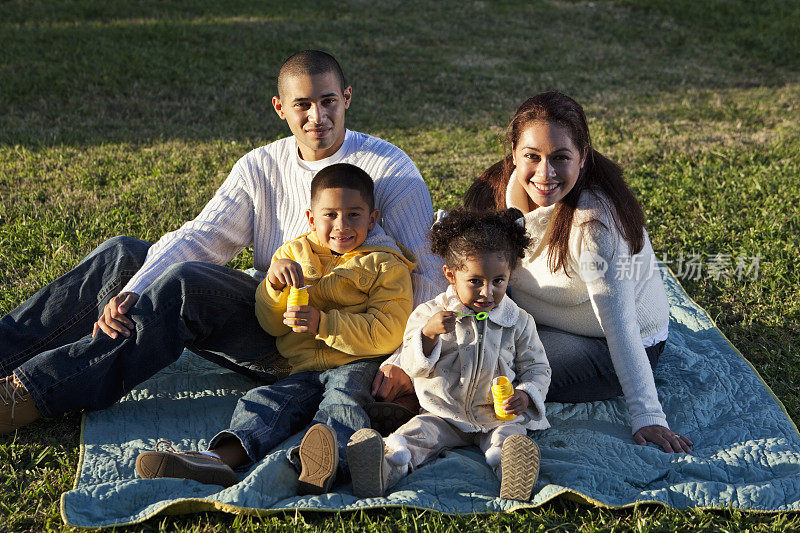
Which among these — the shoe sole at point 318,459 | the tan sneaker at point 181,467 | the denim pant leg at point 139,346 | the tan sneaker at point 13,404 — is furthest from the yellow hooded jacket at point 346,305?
the tan sneaker at point 13,404

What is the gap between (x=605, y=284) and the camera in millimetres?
3416

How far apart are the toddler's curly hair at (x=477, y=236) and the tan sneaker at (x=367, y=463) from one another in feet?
2.59

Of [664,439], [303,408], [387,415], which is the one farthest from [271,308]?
[664,439]

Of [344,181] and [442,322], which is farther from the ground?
[344,181]

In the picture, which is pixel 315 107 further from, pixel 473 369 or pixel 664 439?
pixel 664 439

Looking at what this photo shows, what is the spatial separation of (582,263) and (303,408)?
51.0 inches

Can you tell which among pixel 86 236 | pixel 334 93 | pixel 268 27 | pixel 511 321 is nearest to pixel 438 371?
pixel 511 321

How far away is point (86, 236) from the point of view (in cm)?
565

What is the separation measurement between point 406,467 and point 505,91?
817 centimetres

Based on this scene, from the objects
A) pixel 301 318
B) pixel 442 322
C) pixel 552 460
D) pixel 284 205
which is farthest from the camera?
pixel 284 205

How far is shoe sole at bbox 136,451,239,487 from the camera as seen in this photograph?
2.95m

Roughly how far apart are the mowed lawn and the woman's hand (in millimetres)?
393

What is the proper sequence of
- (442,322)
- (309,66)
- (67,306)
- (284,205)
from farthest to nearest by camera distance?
(284,205)
(309,66)
(67,306)
(442,322)

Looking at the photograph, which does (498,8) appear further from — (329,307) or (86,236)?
(329,307)
